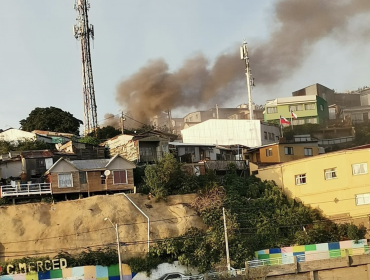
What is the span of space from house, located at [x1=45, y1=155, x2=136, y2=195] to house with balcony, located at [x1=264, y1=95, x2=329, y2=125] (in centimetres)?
3815

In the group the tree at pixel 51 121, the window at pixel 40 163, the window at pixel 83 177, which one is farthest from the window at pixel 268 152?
the tree at pixel 51 121

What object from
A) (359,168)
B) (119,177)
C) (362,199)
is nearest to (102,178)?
(119,177)

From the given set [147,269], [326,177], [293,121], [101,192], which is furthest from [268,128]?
[147,269]

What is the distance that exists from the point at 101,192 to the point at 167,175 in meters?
6.31

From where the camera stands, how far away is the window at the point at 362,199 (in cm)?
3869

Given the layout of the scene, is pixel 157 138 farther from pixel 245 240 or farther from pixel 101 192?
pixel 245 240

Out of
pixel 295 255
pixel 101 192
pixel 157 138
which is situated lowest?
pixel 295 255

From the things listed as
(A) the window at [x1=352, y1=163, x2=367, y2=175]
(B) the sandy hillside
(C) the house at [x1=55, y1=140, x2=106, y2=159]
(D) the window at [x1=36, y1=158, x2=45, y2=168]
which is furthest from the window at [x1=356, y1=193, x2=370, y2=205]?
(D) the window at [x1=36, y1=158, x2=45, y2=168]

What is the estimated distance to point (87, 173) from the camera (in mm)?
41562

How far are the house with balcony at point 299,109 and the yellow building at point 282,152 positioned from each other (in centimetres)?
2128

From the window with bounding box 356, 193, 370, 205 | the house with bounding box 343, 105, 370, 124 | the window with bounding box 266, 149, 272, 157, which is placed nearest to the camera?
the window with bounding box 356, 193, 370, 205

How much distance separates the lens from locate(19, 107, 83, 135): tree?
66188 millimetres

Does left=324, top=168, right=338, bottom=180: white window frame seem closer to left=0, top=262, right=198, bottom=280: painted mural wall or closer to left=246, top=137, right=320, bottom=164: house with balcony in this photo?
left=246, top=137, right=320, bottom=164: house with balcony

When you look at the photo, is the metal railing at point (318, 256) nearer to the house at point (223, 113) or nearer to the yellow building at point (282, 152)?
the yellow building at point (282, 152)
